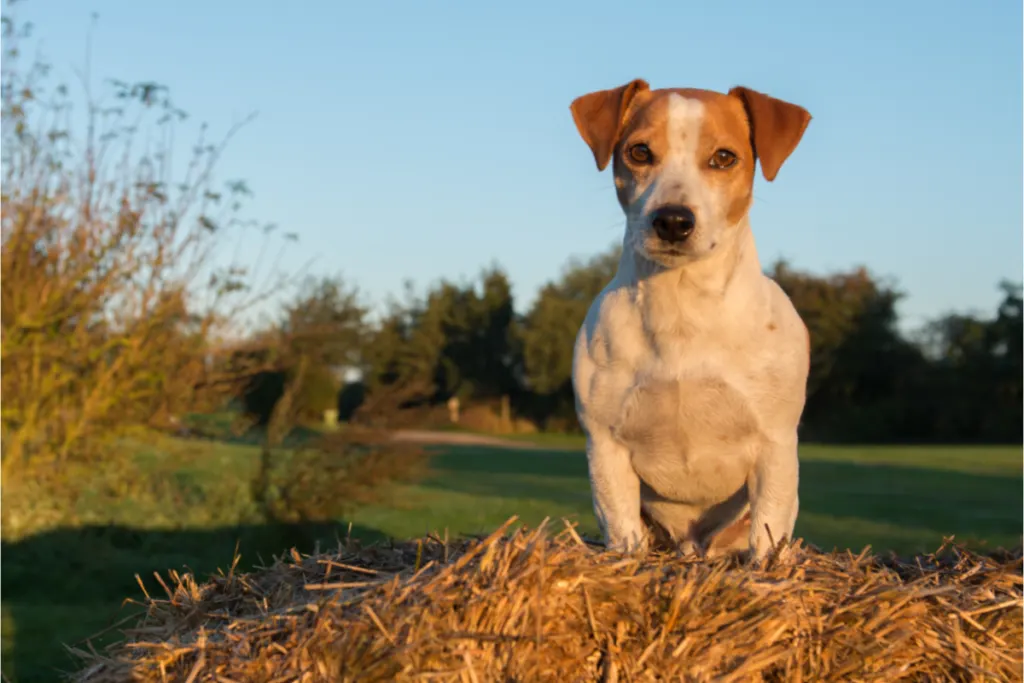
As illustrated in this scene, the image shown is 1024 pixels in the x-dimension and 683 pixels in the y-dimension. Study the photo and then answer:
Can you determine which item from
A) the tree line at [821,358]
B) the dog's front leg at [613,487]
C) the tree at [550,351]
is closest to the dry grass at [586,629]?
the dog's front leg at [613,487]

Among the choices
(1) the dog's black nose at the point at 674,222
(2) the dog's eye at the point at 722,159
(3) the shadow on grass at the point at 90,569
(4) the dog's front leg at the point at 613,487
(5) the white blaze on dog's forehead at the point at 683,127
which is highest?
(5) the white blaze on dog's forehead at the point at 683,127

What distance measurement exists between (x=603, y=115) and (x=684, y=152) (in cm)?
40

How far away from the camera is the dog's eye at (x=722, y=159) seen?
3816mm

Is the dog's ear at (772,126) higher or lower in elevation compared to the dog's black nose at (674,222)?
higher

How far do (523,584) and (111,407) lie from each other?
8.64 metres

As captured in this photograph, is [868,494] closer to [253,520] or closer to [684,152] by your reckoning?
[253,520]

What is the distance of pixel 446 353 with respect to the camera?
4409cm

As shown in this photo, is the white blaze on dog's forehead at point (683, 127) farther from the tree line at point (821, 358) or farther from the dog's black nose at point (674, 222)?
the tree line at point (821, 358)

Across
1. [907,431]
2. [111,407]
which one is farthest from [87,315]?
[907,431]

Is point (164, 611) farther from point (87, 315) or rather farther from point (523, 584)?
point (87, 315)

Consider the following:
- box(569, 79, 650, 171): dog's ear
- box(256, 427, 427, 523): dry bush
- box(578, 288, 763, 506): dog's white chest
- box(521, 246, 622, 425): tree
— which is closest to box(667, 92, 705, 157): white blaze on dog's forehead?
box(569, 79, 650, 171): dog's ear

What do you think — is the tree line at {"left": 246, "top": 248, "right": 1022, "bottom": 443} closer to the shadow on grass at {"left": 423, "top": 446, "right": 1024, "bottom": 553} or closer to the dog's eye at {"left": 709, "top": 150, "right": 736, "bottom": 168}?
the shadow on grass at {"left": 423, "top": 446, "right": 1024, "bottom": 553}

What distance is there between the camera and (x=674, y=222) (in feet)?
11.8

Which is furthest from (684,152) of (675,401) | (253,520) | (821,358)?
(821,358)
